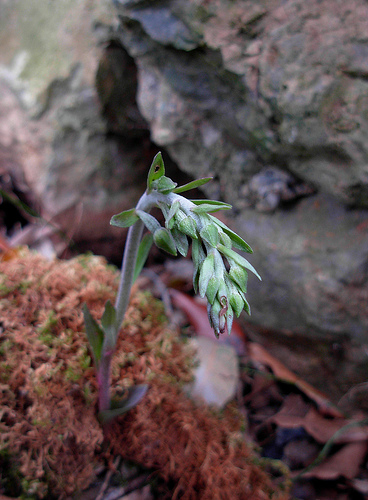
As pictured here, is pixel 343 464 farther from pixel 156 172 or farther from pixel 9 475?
pixel 156 172

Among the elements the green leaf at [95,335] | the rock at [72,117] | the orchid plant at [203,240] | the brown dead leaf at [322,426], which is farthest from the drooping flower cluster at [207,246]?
the rock at [72,117]

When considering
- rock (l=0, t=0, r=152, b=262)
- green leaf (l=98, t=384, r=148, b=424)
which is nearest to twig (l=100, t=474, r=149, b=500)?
green leaf (l=98, t=384, r=148, b=424)

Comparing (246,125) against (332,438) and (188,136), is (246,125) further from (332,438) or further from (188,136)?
(332,438)

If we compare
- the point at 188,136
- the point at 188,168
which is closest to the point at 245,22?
the point at 188,136

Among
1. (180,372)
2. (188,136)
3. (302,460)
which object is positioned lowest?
(302,460)

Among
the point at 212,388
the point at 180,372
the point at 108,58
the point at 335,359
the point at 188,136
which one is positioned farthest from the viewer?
the point at 108,58

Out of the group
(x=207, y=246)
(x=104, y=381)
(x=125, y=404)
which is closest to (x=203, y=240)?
(x=207, y=246)
